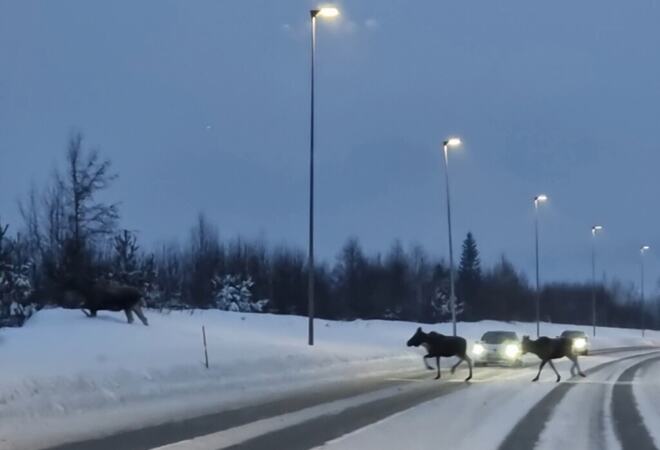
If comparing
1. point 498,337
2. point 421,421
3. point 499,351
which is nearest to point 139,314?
point 499,351

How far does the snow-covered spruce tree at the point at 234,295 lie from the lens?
→ 7538 centimetres

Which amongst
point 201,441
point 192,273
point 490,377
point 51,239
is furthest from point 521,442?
point 192,273

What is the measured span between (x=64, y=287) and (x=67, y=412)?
852 inches

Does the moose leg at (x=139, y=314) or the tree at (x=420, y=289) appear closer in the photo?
the moose leg at (x=139, y=314)

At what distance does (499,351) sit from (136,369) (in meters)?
23.3

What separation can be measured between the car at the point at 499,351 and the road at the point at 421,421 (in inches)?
596

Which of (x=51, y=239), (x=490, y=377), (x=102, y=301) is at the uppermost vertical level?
(x=51, y=239)

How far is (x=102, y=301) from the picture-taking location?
115 ft

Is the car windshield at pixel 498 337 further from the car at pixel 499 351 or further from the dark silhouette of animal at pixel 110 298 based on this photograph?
the dark silhouette of animal at pixel 110 298

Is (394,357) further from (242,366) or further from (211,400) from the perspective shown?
(211,400)

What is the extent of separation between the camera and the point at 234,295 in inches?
3022

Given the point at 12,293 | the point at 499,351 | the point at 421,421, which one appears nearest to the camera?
the point at 421,421

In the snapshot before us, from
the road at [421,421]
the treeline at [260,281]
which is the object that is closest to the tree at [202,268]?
the treeline at [260,281]

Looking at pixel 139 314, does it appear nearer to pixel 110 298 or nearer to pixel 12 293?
pixel 110 298
